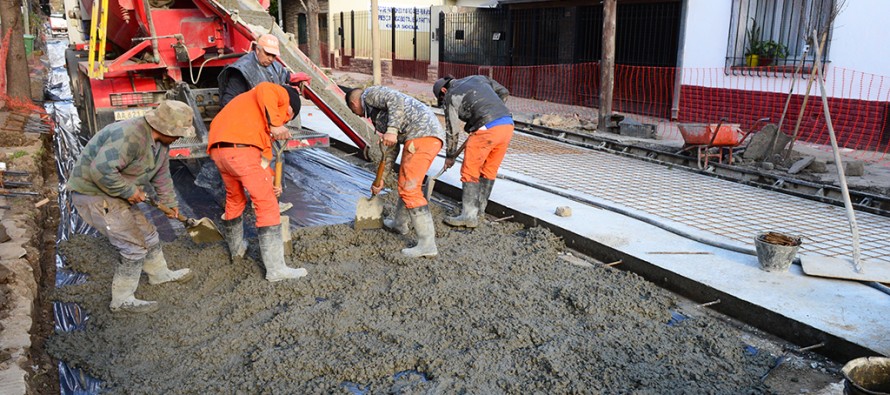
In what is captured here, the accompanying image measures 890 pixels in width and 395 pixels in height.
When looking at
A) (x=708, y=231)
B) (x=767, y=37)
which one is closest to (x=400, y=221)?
(x=708, y=231)

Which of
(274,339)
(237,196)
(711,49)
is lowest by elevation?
(274,339)

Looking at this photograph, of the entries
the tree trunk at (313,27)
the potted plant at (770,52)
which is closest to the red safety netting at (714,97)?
the potted plant at (770,52)

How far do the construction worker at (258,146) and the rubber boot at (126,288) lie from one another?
76 centimetres

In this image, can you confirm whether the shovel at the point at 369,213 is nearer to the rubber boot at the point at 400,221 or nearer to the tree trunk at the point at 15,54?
the rubber boot at the point at 400,221

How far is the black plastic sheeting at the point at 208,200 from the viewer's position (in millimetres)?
3898

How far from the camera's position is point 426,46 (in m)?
21.8

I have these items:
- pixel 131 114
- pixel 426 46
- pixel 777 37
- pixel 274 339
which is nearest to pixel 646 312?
pixel 274 339

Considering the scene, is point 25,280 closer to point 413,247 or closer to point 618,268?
point 413,247

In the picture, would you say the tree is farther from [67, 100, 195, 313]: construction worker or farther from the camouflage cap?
the camouflage cap

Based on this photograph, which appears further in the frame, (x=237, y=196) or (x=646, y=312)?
(x=237, y=196)

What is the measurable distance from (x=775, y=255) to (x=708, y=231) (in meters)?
1.03

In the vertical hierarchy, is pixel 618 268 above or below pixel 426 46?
below

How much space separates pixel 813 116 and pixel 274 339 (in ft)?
31.8

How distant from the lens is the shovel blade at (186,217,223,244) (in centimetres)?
495
